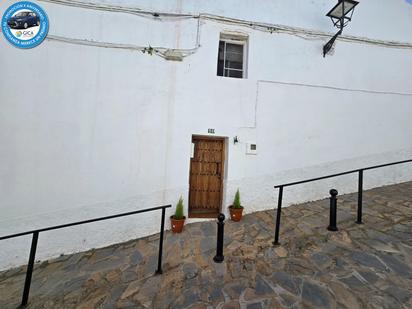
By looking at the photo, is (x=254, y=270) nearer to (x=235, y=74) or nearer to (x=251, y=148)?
(x=251, y=148)

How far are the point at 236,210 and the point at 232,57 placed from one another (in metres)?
3.54

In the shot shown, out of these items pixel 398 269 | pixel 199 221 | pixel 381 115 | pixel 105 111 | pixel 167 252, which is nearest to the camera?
pixel 398 269

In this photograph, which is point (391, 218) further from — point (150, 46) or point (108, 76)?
point (108, 76)

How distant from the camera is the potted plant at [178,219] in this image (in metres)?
4.29

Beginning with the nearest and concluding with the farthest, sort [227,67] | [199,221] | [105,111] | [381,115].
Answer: [105,111] → [199,221] → [227,67] → [381,115]

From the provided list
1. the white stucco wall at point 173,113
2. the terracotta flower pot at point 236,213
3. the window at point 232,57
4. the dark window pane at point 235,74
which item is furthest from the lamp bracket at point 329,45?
the terracotta flower pot at point 236,213

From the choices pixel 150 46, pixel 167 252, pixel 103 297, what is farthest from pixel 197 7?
pixel 103 297

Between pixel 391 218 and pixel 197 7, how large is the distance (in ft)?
18.6

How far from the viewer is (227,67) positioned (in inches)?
199

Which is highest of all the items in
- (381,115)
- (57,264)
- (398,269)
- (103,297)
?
(381,115)

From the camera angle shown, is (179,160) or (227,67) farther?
(227,67)

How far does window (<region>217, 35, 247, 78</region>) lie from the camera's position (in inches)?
198

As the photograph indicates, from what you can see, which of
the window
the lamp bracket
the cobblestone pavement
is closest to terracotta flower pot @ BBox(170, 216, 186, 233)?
the cobblestone pavement

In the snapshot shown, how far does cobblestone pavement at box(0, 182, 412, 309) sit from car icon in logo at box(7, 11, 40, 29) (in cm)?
459
